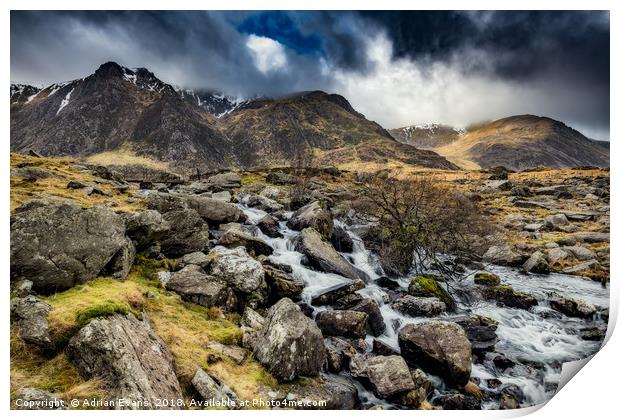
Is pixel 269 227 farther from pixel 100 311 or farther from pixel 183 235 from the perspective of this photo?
pixel 100 311

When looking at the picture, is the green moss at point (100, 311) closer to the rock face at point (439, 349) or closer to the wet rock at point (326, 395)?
the wet rock at point (326, 395)

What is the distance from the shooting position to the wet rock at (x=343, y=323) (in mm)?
9531

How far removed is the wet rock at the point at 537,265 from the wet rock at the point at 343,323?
11364 millimetres

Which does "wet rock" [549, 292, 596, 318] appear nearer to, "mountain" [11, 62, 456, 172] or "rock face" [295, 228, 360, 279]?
"rock face" [295, 228, 360, 279]

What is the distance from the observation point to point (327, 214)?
57.7 feet

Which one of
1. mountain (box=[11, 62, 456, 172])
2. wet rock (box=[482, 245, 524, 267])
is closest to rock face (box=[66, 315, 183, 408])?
wet rock (box=[482, 245, 524, 267])

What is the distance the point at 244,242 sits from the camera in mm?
13664

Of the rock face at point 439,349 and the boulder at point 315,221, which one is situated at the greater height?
the boulder at point 315,221

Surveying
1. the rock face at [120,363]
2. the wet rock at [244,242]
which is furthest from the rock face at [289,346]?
the wet rock at [244,242]

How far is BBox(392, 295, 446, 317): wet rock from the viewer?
11.5 metres

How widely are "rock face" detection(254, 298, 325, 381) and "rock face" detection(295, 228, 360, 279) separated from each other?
18.6 ft

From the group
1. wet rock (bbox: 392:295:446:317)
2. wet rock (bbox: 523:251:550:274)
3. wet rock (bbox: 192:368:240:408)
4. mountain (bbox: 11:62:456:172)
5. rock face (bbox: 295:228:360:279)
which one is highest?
mountain (bbox: 11:62:456:172)

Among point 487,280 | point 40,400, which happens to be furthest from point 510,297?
point 40,400
